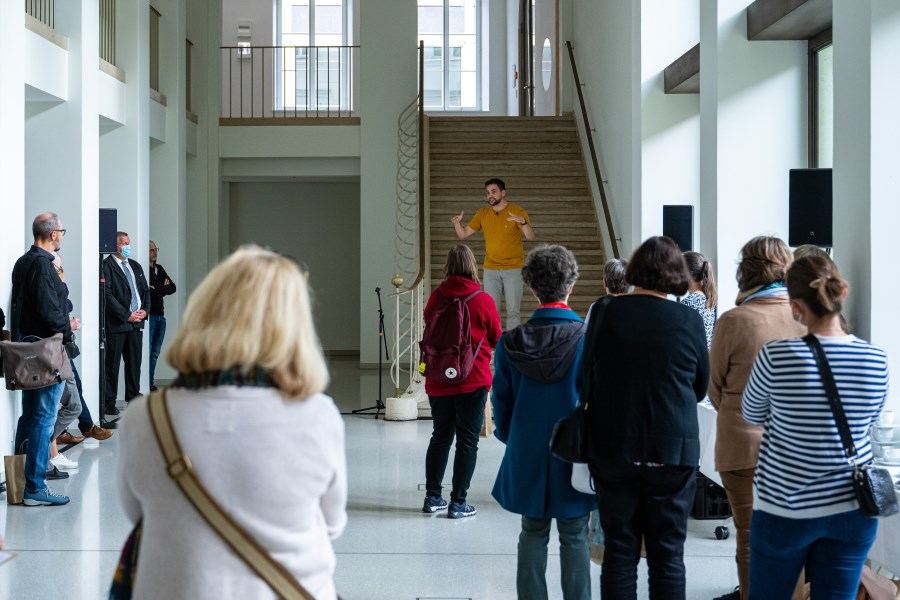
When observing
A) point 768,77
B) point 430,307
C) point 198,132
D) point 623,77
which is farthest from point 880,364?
point 198,132

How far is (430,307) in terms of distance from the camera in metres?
5.61

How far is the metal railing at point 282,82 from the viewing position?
17281 millimetres

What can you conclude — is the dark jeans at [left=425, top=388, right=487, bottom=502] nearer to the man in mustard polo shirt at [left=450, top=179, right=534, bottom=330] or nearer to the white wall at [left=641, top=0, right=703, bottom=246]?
the man in mustard polo shirt at [left=450, top=179, right=534, bottom=330]

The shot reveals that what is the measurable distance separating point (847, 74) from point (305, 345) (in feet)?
11.8

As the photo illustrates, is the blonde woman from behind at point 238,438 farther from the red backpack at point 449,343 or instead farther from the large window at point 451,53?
the large window at point 451,53

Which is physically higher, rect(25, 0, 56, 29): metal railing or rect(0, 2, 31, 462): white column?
rect(25, 0, 56, 29): metal railing

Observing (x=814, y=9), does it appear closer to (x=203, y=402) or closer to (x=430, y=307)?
(x=430, y=307)

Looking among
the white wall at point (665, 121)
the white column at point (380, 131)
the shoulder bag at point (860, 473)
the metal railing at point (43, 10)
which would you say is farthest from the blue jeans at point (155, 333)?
the shoulder bag at point (860, 473)

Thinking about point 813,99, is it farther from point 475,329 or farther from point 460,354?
point 460,354

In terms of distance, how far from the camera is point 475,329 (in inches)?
216

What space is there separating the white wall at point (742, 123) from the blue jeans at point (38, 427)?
172 inches

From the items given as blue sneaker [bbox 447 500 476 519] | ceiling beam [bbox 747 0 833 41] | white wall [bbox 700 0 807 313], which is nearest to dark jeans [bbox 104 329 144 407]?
blue sneaker [bbox 447 500 476 519]

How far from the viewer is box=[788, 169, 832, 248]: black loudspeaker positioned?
4.89 metres

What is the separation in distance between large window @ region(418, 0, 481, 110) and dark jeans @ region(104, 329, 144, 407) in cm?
1023
